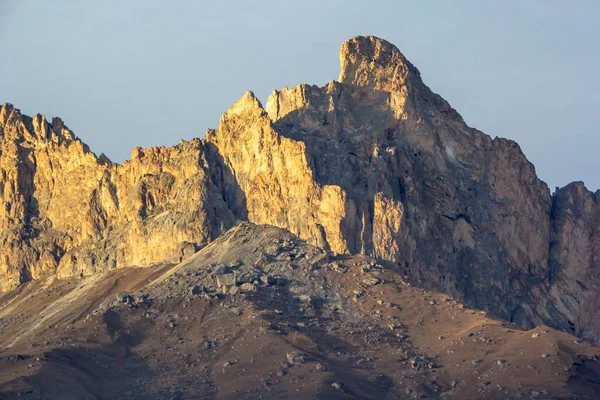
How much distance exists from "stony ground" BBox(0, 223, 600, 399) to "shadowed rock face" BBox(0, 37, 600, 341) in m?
5.68

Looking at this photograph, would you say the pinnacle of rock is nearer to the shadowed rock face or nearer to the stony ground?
the shadowed rock face

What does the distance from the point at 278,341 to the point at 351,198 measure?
81.9ft

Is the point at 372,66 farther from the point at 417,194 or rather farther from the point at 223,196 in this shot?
the point at 223,196

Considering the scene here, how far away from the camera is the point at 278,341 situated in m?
144

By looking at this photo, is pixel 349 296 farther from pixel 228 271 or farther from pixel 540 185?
pixel 540 185

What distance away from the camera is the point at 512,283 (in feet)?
592

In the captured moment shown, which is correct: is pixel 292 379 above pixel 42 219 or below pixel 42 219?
below

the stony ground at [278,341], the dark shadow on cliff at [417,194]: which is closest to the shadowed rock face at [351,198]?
the dark shadow on cliff at [417,194]

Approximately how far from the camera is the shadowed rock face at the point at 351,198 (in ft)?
553

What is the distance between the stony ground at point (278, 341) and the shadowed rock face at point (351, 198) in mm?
5679

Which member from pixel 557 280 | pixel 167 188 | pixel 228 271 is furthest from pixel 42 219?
pixel 557 280

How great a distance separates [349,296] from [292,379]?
1965cm

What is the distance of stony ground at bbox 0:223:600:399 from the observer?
136875mm

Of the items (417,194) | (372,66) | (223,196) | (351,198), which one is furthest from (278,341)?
(372,66)
